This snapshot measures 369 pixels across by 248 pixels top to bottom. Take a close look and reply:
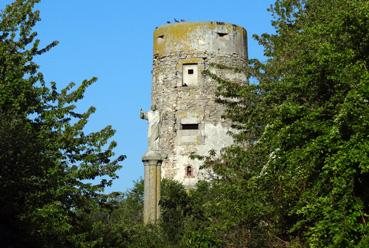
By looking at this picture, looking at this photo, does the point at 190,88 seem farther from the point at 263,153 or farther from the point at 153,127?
the point at 263,153

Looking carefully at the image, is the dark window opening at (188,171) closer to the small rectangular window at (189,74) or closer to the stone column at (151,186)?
the small rectangular window at (189,74)

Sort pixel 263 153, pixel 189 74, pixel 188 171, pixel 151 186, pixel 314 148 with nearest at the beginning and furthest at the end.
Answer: pixel 314 148 → pixel 263 153 → pixel 151 186 → pixel 188 171 → pixel 189 74

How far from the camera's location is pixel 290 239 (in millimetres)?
16641

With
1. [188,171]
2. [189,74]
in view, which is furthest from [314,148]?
[189,74]

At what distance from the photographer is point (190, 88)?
40531mm

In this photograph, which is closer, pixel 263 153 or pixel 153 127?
pixel 263 153

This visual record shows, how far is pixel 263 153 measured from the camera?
17016 millimetres

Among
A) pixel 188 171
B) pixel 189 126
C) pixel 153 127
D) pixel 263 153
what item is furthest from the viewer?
pixel 189 126

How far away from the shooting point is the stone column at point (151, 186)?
80.3 ft

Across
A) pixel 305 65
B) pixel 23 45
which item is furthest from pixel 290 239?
pixel 23 45

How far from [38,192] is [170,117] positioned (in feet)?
76.9

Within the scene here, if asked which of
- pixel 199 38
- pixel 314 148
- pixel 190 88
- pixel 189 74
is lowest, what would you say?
A: pixel 314 148

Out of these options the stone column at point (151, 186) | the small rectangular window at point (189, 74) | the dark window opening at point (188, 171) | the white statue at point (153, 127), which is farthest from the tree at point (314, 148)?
the small rectangular window at point (189, 74)

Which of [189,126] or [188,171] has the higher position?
[189,126]
